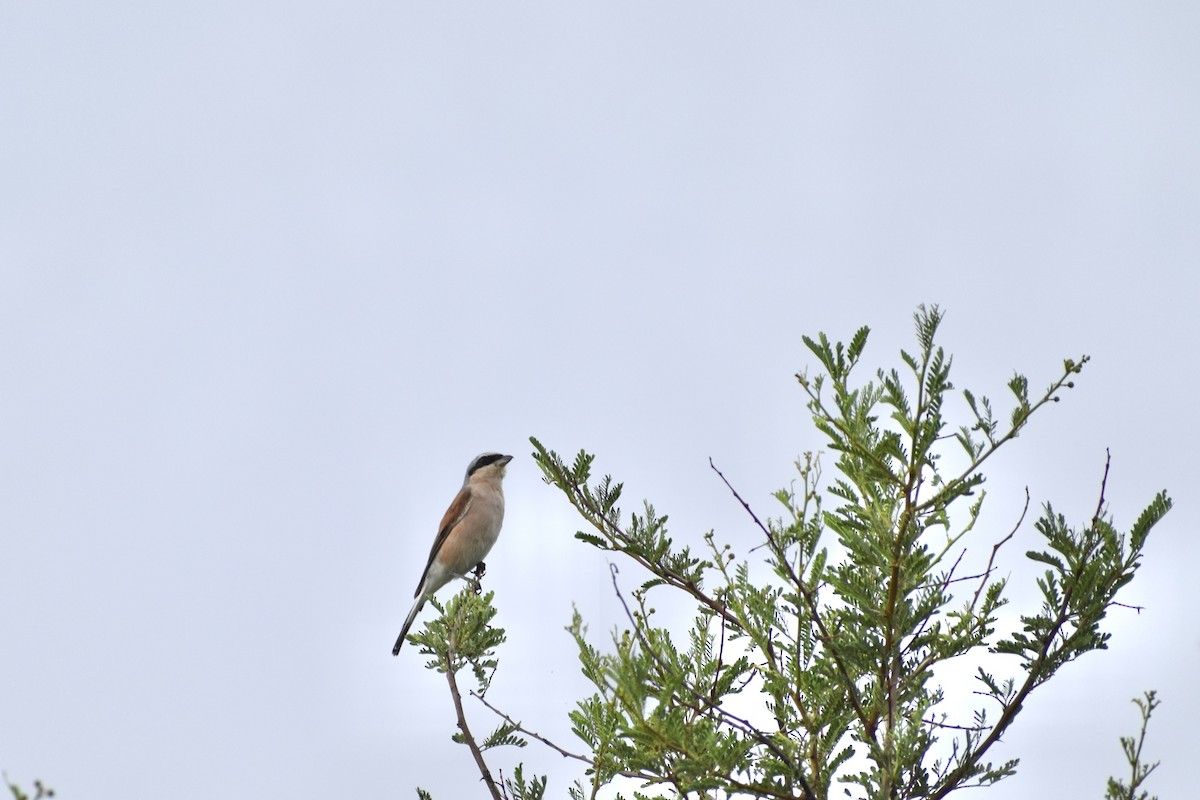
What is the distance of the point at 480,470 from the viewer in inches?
416

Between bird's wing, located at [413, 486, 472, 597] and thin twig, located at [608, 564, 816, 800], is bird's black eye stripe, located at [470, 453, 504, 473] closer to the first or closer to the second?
bird's wing, located at [413, 486, 472, 597]

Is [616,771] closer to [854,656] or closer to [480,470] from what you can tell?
[854,656]

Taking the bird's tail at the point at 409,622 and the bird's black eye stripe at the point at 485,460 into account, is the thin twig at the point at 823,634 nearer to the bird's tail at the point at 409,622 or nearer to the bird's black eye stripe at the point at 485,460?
the bird's tail at the point at 409,622

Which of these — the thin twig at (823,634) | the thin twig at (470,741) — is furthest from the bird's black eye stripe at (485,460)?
the thin twig at (823,634)

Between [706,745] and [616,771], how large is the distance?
580 millimetres

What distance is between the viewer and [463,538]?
9.48 m

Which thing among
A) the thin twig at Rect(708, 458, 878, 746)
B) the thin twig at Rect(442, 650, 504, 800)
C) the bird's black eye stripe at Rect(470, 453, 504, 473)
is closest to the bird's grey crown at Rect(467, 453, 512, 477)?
the bird's black eye stripe at Rect(470, 453, 504, 473)

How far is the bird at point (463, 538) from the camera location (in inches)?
373

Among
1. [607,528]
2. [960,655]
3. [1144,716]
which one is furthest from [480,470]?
[1144,716]

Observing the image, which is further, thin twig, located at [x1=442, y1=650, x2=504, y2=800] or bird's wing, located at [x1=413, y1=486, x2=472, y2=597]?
bird's wing, located at [x1=413, y1=486, x2=472, y2=597]

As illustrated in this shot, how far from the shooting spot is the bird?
9.48 meters

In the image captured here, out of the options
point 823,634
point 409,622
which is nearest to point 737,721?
point 823,634

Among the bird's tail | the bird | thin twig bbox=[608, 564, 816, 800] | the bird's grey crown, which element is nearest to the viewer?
thin twig bbox=[608, 564, 816, 800]

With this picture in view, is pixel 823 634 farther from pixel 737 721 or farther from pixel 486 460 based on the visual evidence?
pixel 486 460
